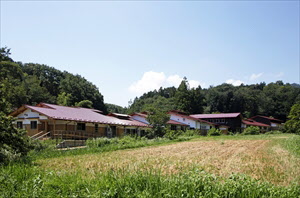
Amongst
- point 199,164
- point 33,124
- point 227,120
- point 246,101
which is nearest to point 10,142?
point 199,164

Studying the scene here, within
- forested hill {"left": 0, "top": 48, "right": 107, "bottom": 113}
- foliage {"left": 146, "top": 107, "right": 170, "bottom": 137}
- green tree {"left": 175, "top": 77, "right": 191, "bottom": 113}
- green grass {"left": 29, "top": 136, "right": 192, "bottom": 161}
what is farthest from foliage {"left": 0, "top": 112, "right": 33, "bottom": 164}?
green tree {"left": 175, "top": 77, "right": 191, "bottom": 113}

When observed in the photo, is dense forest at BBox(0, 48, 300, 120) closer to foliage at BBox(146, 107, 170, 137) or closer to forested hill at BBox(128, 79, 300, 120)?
forested hill at BBox(128, 79, 300, 120)

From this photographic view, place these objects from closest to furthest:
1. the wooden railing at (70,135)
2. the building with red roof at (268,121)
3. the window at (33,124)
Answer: the wooden railing at (70,135) < the window at (33,124) < the building with red roof at (268,121)

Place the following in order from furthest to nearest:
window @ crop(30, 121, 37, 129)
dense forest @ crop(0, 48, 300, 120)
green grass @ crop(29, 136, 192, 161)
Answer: dense forest @ crop(0, 48, 300, 120) < window @ crop(30, 121, 37, 129) < green grass @ crop(29, 136, 192, 161)

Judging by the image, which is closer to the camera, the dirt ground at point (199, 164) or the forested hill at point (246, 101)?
the dirt ground at point (199, 164)

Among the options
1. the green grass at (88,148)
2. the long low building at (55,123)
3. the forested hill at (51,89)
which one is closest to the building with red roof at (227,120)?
the forested hill at (51,89)

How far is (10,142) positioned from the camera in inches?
389

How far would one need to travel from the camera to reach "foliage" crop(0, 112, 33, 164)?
31.9ft

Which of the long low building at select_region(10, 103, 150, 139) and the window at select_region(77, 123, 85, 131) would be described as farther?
the window at select_region(77, 123, 85, 131)

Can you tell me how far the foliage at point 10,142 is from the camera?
9.71 m

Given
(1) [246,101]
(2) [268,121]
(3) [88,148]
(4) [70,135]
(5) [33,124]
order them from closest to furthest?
1. (3) [88,148]
2. (4) [70,135]
3. (5) [33,124]
4. (2) [268,121]
5. (1) [246,101]

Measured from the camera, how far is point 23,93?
3959 centimetres

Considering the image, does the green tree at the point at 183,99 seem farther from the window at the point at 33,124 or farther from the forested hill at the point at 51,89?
the window at the point at 33,124

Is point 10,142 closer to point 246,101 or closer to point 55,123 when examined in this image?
point 55,123
